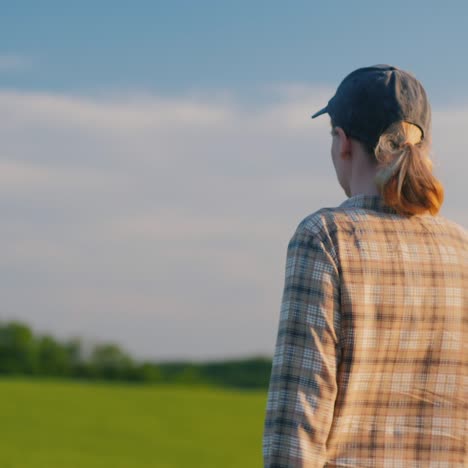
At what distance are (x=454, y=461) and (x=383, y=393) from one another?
27cm

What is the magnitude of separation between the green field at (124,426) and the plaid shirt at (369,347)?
9739 mm

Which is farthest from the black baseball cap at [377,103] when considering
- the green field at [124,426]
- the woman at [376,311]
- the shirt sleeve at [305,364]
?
the green field at [124,426]

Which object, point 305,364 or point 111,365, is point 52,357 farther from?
point 305,364

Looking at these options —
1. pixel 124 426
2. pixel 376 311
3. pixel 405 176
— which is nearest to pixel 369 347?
pixel 376 311

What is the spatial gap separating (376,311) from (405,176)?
0.34 m

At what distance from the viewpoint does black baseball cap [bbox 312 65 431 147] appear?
84.4 inches

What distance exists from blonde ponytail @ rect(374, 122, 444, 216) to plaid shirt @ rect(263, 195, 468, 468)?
2.1 inches

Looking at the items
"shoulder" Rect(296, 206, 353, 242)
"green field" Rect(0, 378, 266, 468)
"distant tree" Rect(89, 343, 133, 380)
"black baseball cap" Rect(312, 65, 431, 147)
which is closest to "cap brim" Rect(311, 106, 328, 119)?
"black baseball cap" Rect(312, 65, 431, 147)

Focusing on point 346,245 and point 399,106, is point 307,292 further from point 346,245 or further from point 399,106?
point 399,106

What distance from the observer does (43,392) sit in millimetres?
15820

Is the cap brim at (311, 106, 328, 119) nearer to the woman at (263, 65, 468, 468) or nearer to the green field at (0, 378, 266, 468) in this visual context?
the woman at (263, 65, 468, 468)

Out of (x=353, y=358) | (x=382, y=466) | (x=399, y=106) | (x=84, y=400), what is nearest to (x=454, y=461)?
(x=382, y=466)

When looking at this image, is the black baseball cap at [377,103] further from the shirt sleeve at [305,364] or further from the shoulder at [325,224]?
the shirt sleeve at [305,364]

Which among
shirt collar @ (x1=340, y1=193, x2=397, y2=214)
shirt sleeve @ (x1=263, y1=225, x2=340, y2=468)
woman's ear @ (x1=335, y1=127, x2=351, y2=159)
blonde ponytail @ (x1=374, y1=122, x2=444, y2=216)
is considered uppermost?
woman's ear @ (x1=335, y1=127, x2=351, y2=159)
